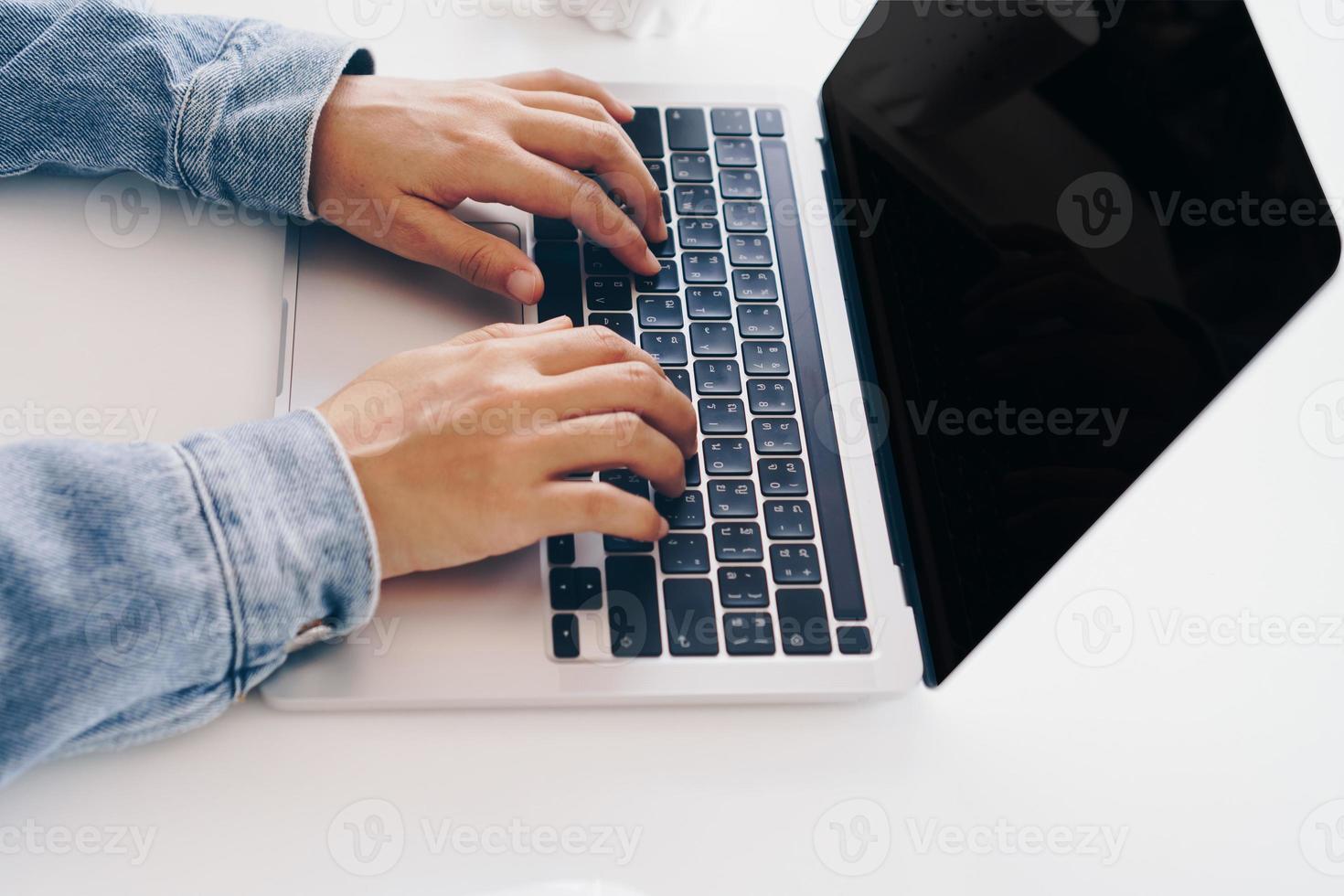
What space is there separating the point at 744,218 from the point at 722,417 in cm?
18

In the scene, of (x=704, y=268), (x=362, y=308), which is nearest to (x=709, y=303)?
(x=704, y=268)

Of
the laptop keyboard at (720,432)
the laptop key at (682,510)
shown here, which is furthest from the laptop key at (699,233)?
the laptop key at (682,510)

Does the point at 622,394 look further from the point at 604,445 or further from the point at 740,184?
the point at 740,184

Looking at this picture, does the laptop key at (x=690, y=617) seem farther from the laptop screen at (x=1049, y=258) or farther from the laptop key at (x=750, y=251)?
the laptop key at (x=750, y=251)

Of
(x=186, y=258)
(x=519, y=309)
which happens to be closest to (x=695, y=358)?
(x=519, y=309)

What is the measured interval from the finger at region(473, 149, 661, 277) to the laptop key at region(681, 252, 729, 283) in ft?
0.14

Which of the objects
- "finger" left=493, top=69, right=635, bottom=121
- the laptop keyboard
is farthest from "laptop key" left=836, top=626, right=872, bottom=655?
"finger" left=493, top=69, right=635, bottom=121

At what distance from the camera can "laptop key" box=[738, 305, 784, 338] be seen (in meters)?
0.67

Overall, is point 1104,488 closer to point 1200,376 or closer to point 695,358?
point 1200,376

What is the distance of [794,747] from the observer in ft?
1.78

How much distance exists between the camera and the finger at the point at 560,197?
66cm

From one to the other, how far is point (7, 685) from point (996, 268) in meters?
0.54

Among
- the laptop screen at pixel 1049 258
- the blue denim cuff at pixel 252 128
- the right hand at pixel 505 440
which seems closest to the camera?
the laptop screen at pixel 1049 258

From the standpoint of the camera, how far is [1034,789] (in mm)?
556
